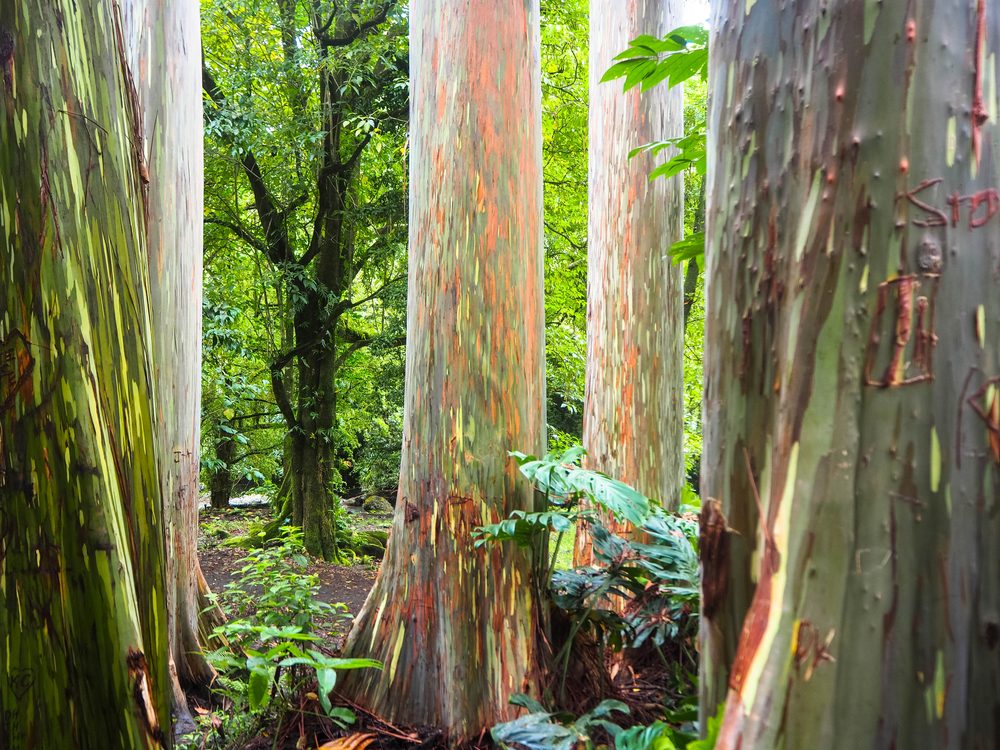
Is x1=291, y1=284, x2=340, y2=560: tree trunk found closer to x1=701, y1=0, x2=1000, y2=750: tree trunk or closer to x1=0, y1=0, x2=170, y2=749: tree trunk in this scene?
x1=0, y1=0, x2=170, y2=749: tree trunk

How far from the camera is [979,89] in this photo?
1.17 metres

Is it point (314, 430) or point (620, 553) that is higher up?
point (314, 430)

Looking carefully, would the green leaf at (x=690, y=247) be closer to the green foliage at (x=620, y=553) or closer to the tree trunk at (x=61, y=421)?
the green foliage at (x=620, y=553)

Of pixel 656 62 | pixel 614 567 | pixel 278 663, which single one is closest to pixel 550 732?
pixel 614 567

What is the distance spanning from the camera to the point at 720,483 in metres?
1.40

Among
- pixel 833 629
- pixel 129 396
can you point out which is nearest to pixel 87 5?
pixel 129 396

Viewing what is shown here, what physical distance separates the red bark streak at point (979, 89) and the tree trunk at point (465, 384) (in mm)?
2062

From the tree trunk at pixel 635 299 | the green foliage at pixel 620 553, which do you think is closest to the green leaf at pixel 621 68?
the green foliage at pixel 620 553

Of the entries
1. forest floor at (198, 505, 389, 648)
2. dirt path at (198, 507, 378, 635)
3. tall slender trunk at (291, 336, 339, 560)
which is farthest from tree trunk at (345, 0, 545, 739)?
tall slender trunk at (291, 336, 339, 560)

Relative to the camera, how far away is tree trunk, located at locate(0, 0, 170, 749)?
1.63 metres

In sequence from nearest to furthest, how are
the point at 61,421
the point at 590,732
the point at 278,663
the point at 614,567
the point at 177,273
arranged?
the point at 61,421
the point at 590,732
the point at 278,663
the point at 614,567
the point at 177,273

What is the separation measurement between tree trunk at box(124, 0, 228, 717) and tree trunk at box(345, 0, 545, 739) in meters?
1.59

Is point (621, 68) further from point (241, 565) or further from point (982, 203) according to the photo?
point (241, 565)

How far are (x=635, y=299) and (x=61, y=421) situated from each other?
12.2 feet
